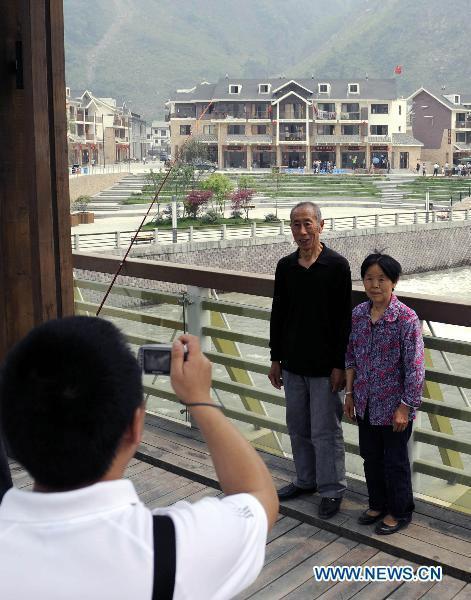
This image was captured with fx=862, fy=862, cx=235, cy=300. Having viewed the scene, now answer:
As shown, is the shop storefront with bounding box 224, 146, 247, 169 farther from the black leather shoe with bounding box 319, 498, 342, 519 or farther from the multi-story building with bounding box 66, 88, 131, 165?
the black leather shoe with bounding box 319, 498, 342, 519

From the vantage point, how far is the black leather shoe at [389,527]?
3.30m

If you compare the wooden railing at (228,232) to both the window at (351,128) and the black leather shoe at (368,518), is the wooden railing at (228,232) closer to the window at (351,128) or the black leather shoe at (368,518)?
the black leather shoe at (368,518)

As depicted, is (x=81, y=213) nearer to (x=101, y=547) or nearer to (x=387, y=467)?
(x=387, y=467)

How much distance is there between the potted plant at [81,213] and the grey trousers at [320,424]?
1383 inches

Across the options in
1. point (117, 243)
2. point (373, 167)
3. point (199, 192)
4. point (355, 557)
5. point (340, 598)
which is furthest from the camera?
point (373, 167)

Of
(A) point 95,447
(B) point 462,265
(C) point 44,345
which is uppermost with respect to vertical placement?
(C) point 44,345

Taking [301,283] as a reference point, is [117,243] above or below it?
below

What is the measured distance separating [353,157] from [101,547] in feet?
256

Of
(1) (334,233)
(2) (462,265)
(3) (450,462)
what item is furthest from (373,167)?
(3) (450,462)

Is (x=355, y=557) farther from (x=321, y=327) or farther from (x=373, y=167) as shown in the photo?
(x=373, y=167)

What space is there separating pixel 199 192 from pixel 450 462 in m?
41.5

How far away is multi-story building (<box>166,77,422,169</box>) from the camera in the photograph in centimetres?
7588

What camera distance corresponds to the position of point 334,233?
37375mm

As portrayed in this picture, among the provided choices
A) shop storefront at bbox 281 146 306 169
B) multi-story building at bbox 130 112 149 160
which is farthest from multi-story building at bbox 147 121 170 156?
shop storefront at bbox 281 146 306 169
